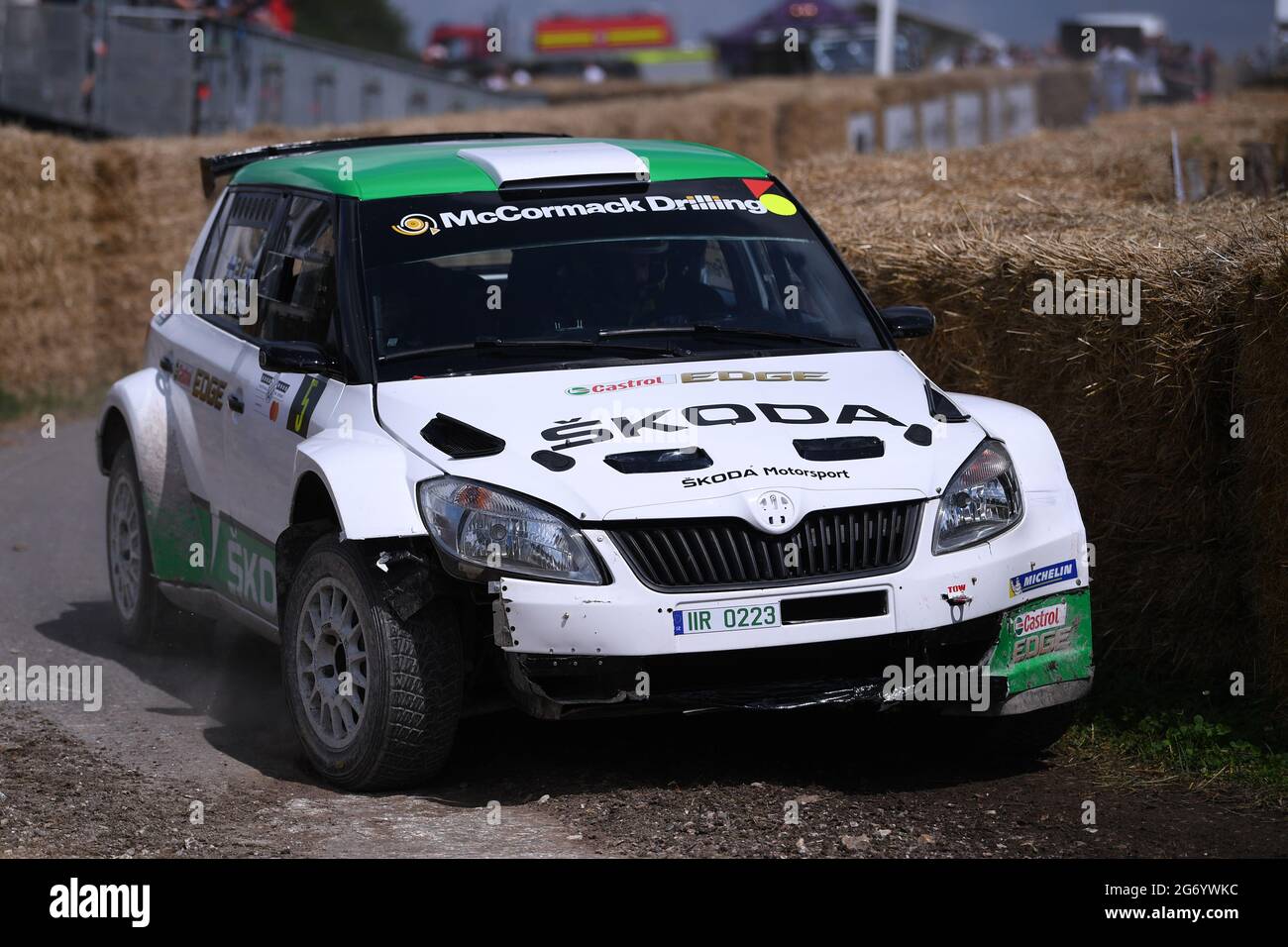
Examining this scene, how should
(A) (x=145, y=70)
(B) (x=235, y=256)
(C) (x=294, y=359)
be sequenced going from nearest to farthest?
(C) (x=294, y=359) < (B) (x=235, y=256) < (A) (x=145, y=70)

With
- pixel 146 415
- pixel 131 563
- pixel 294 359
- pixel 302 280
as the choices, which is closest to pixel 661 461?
pixel 294 359

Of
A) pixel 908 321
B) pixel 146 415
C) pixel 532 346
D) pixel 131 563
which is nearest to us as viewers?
pixel 532 346

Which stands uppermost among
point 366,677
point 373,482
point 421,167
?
point 421,167

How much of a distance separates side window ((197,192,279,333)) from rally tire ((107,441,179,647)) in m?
0.79

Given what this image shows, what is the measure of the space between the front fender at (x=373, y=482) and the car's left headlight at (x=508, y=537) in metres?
0.10

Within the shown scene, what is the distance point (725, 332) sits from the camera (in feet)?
20.4

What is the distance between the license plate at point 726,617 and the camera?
5.04 meters

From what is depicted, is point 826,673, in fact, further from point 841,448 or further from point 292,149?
point 292,149

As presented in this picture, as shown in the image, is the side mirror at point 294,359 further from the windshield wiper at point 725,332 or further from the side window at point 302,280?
the windshield wiper at point 725,332

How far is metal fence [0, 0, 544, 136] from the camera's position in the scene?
69.2 ft

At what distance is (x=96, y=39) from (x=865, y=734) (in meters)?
18.1

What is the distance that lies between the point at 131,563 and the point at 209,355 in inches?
49.3
